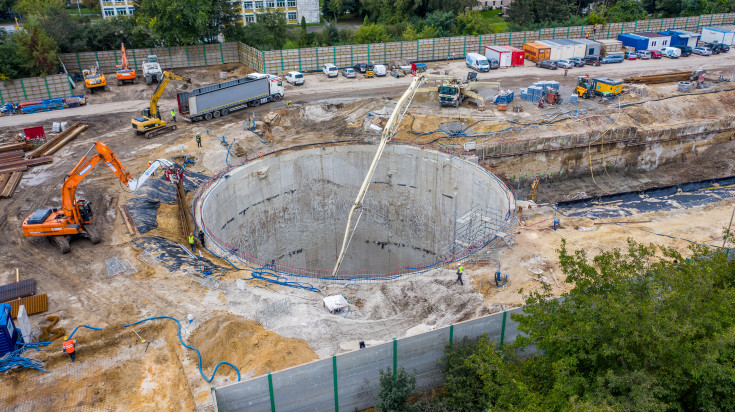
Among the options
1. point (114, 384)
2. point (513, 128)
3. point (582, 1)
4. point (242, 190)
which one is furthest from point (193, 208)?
point (582, 1)

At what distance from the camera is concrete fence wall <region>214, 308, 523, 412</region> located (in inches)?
690

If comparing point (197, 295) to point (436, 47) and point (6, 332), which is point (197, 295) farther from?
point (436, 47)

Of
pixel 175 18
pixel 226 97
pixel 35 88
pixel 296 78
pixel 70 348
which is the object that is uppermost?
pixel 175 18

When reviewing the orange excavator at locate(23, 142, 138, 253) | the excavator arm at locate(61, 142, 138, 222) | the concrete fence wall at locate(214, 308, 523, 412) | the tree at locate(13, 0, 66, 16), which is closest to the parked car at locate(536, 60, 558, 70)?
the concrete fence wall at locate(214, 308, 523, 412)

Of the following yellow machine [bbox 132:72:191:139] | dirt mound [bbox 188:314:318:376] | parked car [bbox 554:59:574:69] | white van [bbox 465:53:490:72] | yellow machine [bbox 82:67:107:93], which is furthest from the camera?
parked car [bbox 554:59:574:69]

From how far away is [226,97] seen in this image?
4328 cm

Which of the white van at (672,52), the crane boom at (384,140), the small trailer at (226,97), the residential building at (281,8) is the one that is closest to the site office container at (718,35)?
the white van at (672,52)

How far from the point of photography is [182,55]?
57875mm

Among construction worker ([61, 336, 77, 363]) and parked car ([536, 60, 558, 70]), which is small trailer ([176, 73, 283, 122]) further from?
parked car ([536, 60, 558, 70])

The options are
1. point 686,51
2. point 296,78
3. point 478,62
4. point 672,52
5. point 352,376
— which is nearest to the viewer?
point 352,376

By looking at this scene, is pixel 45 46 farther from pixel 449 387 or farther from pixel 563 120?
pixel 449 387

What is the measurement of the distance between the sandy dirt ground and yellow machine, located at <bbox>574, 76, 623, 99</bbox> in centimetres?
939

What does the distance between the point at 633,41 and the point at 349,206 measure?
4284 cm

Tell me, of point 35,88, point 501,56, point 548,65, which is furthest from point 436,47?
point 35,88
